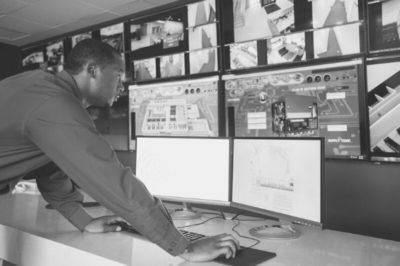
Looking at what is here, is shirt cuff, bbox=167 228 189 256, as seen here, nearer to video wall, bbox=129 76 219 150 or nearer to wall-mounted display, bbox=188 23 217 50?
video wall, bbox=129 76 219 150

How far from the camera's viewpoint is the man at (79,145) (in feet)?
3.52

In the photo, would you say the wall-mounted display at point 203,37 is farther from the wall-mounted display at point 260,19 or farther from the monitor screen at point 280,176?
the monitor screen at point 280,176

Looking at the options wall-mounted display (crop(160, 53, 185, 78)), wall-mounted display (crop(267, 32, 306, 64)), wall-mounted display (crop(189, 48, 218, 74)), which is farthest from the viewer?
wall-mounted display (crop(160, 53, 185, 78))

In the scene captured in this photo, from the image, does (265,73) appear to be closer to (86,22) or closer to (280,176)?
(280,176)

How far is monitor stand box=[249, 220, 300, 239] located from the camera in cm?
157

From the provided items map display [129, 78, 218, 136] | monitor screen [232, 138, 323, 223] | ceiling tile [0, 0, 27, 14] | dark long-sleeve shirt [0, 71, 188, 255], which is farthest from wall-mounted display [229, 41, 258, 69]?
ceiling tile [0, 0, 27, 14]

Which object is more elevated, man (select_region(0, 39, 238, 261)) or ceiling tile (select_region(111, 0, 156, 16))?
ceiling tile (select_region(111, 0, 156, 16))

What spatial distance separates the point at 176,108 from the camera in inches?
109

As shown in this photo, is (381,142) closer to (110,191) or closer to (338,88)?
(338,88)

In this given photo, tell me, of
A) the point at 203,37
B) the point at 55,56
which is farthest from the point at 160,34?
the point at 55,56

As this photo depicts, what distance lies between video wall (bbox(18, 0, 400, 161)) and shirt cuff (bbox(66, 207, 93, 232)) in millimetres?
1137

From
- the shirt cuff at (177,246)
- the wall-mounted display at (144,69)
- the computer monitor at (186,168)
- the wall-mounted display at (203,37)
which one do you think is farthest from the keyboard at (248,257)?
the wall-mounted display at (144,69)

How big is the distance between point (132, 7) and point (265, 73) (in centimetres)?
137

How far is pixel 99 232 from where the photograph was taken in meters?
1.62
